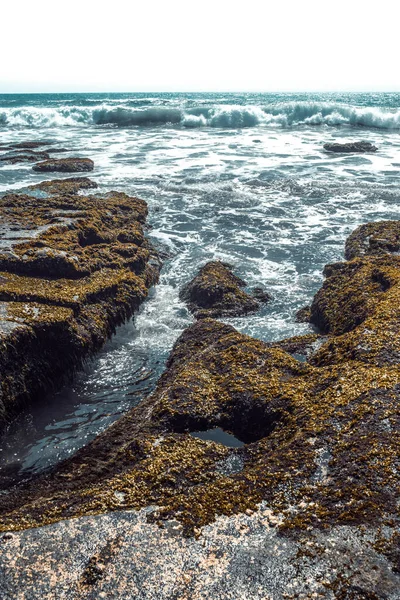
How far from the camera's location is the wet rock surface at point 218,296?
11.7m

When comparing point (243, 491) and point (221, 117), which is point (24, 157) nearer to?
point (243, 491)

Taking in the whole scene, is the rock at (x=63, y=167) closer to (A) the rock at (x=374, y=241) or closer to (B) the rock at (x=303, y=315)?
(A) the rock at (x=374, y=241)

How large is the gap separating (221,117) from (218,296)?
5682cm

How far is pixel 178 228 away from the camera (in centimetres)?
1852

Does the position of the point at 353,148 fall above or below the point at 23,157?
above

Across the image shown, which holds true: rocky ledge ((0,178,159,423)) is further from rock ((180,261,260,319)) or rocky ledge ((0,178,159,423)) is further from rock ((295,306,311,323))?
rock ((295,306,311,323))

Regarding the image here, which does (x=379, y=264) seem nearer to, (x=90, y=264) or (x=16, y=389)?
(x=90, y=264)

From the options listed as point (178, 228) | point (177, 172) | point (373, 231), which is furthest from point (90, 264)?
point (177, 172)

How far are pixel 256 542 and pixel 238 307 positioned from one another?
7852 mm

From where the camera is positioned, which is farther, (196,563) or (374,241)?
(374,241)

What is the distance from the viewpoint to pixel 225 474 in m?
5.38

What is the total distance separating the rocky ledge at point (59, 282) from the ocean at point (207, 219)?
478 mm

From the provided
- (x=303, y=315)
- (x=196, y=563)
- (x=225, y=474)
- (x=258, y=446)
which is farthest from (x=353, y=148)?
(x=196, y=563)

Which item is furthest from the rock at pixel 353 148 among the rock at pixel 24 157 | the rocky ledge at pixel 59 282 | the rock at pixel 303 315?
the rock at pixel 303 315
